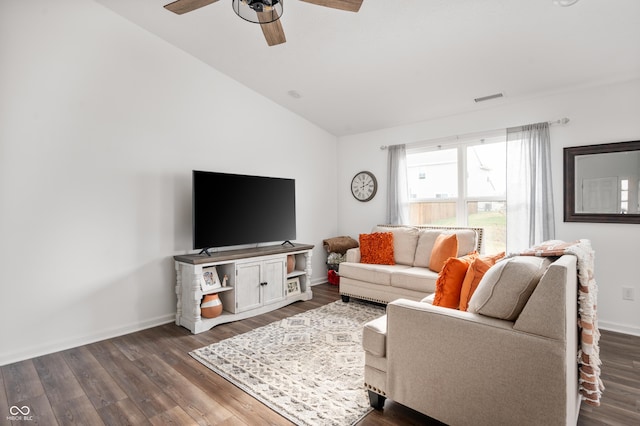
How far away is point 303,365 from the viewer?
254 cm

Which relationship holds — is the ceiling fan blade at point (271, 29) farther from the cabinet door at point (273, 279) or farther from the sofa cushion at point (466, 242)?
the sofa cushion at point (466, 242)

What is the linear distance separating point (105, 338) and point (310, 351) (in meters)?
1.99

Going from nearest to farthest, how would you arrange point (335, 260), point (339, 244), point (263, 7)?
point (263, 7)
point (335, 260)
point (339, 244)

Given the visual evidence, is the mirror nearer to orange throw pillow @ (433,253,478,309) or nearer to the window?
the window

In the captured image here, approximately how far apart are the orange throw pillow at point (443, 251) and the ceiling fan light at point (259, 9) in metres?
2.84

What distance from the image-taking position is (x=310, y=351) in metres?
2.79

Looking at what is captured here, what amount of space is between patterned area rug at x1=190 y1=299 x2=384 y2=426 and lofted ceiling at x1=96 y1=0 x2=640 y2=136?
2759mm

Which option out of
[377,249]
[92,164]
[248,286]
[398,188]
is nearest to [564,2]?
[398,188]

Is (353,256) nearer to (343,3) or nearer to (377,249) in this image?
(377,249)

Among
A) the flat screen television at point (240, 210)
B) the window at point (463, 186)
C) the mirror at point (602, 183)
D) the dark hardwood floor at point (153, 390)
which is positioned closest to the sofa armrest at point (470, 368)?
the dark hardwood floor at point (153, 390)

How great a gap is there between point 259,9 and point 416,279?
2857 mm

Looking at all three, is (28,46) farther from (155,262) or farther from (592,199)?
(592,199)

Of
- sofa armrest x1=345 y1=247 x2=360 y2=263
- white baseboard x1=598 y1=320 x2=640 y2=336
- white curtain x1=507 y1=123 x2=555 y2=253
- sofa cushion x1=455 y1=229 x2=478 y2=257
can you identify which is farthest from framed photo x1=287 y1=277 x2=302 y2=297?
white baseboard x1=598 y1=320 x2=640 y2=336

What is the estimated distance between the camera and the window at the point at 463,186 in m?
4.10
